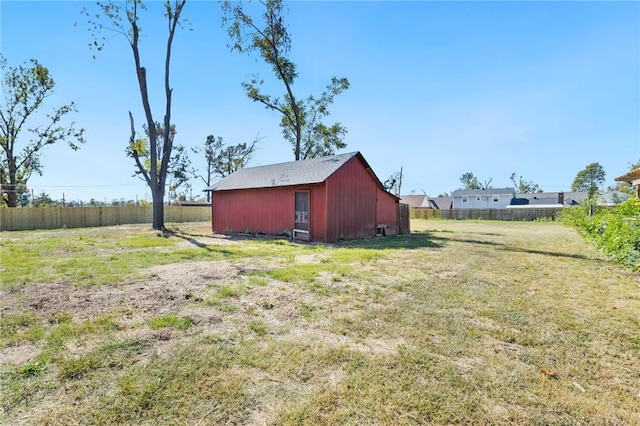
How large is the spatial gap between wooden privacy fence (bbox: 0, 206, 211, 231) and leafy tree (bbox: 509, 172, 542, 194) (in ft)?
251

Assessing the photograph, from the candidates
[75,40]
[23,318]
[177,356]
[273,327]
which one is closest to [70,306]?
[23,318]

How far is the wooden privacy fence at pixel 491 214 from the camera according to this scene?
92.6 ft

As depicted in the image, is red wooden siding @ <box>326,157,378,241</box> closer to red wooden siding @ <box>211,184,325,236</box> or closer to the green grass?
red wooden siding @ <box>211,184,325,236</box>

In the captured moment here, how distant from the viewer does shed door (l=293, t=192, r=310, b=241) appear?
11414mm

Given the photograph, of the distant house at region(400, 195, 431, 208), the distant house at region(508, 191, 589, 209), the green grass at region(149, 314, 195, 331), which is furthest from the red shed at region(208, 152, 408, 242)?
the distant house at region(508, 191, 589, 209)

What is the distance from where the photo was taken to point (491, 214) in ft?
99.3

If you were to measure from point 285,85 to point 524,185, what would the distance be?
239ft

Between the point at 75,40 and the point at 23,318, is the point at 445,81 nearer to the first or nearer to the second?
the point at 23,318

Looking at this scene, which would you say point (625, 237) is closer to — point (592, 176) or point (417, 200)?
point (417, 200)

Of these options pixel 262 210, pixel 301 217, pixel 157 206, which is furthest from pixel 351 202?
pixel 157 206

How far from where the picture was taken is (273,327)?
10.1ft

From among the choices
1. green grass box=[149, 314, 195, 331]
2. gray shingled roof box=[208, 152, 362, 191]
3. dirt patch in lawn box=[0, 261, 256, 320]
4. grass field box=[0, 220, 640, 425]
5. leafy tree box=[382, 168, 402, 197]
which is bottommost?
grass field box=[0, 220, 640, 425]

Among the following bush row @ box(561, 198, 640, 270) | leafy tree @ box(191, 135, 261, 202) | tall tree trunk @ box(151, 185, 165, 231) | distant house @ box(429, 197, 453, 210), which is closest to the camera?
bush row @ box(561, 198, 640, 270)

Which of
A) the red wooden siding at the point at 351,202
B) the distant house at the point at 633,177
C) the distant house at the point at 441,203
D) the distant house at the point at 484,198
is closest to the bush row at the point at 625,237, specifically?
the distant house at the point at 633,177
